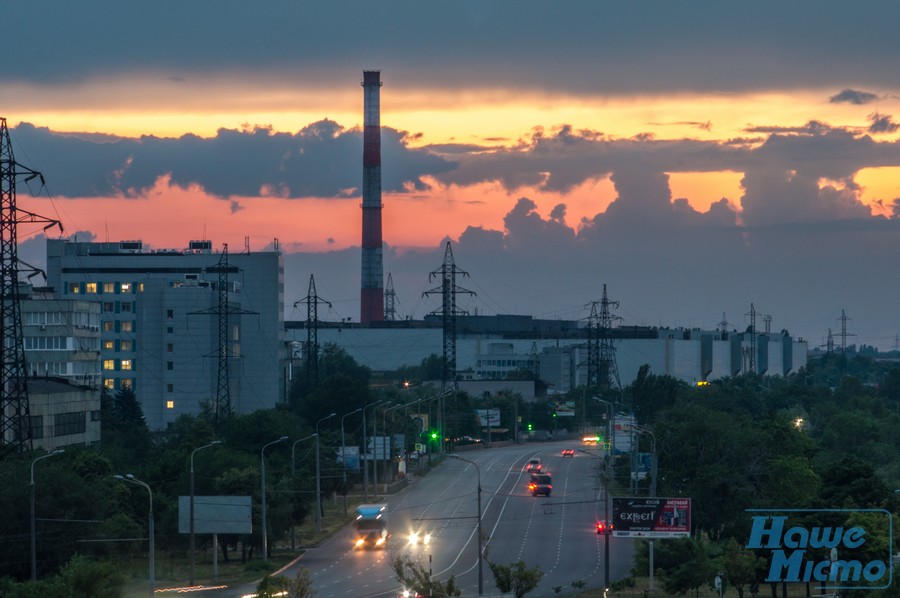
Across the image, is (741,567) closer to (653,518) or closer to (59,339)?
(653,518)

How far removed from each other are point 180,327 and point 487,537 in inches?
3782

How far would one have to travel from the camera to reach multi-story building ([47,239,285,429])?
572ft

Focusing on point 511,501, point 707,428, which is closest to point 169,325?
point 511,501

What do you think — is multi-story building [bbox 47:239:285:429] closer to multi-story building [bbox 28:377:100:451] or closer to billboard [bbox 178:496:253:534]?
multi-story building [bbox 28:377:100:451]

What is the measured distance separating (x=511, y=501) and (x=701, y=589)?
35821mm

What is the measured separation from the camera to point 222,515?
76.9 meters

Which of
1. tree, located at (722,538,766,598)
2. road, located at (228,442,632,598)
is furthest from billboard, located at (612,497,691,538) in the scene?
tree, located at (722,538,766,598)

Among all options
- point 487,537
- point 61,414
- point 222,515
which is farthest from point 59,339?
point 487,537

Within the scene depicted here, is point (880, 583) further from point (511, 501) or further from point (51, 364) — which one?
point (51, 364)

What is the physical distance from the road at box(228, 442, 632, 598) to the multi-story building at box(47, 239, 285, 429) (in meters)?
54.0

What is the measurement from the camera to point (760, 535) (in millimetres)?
67938

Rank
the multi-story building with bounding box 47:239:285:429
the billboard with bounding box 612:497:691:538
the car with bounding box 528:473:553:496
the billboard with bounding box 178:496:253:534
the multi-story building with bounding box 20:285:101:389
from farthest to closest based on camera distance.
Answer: the multi-story building with bounding box 47:239:285:429, the multi-story building with bounding box 20:285:101:389, the car with bounding box 528:473:553:496, the billboard with bounding box 178:496:253:534, the billboard with bounding box 612:497:691:538

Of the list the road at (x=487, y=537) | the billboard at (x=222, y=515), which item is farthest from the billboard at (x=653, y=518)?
the billboard at (x=222, y=515)

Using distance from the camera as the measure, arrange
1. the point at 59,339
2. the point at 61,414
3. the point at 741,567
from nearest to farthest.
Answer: the point at 741,567 → the point at 61,414 → the point at 59,339
